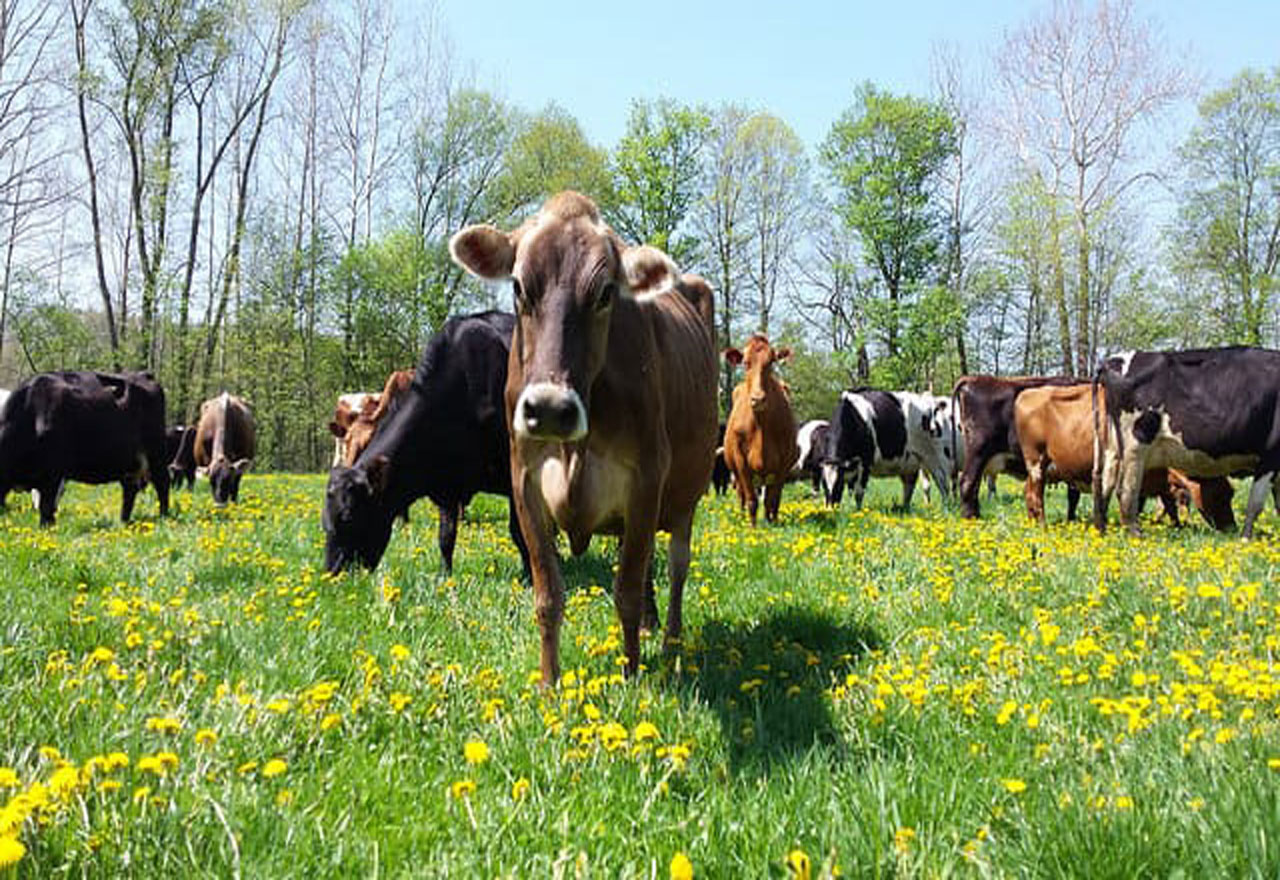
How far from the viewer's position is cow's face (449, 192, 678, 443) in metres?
3.18

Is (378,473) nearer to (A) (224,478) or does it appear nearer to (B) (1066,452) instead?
(A) (224,478)

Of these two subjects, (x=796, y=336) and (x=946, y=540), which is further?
(x=796, y=336)

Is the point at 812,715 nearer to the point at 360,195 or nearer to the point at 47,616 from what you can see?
the point at 47,616

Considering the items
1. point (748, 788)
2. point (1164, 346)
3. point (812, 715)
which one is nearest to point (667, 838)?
point (748, 788)

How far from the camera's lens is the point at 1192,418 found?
9.77 metres

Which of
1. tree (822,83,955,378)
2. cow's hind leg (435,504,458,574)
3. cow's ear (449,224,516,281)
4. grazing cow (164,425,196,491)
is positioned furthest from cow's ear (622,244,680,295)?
tree (822,83,955,378)

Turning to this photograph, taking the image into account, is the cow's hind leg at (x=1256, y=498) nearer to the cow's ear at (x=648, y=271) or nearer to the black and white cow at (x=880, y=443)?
the black and white cow at (x=880, y=443)

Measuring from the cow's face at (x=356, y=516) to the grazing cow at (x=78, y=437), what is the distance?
229 inches

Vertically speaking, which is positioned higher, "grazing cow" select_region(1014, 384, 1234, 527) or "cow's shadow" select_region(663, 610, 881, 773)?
"grazing cow" select_region(1014, 384, 1234, 527)

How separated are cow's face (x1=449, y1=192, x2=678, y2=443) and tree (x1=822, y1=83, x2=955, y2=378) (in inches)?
1411

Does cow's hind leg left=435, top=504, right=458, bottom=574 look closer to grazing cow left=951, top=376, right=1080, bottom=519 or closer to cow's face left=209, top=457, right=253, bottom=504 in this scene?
cow's face left=209, top=457, right=253, bottom=504

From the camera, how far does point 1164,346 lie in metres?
34.9

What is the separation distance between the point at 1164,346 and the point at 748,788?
128ft

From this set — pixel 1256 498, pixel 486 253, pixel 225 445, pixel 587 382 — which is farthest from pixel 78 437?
pixel 1256 498
